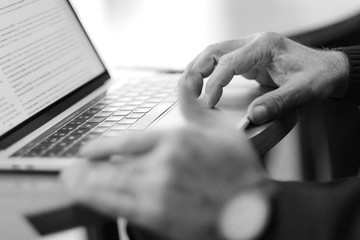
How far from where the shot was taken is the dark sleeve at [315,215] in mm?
556

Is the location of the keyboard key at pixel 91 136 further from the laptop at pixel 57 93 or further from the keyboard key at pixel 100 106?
the keyboard key at pixel 100 106

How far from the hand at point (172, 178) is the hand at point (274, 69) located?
10.9 inches

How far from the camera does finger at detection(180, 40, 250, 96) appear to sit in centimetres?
85

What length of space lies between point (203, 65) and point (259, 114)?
180 mm

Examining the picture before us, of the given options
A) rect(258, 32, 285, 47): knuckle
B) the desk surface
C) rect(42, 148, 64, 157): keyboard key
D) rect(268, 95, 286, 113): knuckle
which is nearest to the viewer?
rect(42, 148, 64, 157): keyboard key

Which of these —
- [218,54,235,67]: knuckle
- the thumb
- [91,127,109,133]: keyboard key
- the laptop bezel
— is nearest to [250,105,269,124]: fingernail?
the thumb

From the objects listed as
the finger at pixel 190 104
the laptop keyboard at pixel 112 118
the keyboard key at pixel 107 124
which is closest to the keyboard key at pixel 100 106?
the laptop keyboard at pixel 112 118

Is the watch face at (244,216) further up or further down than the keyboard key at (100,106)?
further down

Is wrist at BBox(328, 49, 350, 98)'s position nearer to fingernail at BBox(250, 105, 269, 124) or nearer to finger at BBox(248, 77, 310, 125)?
finger at BBox(248, 77, 310, 125)

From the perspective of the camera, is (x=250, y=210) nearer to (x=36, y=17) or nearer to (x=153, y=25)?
(x=36, y=17)

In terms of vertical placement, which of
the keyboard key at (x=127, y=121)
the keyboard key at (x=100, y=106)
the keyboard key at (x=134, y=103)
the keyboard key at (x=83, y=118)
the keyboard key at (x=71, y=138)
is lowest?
the keyboard key at (x=134, y=103)

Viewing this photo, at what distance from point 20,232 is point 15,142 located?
0.21m

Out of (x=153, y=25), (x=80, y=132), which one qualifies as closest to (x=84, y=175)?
(x=80, y=132)

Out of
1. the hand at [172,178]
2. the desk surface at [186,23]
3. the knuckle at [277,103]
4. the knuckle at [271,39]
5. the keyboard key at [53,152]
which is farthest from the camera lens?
the desk surface at [186,23]
